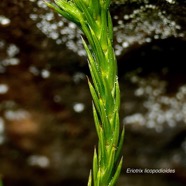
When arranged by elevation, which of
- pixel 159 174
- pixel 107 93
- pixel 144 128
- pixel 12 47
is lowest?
pixel 159 174

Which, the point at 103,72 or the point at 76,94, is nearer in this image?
the point at 103,72

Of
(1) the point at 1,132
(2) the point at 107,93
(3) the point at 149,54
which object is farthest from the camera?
(3) the point at 149,54

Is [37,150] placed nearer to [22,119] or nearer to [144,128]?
[22,119]

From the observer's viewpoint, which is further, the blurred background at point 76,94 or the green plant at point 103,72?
the blurred background at point 76,94

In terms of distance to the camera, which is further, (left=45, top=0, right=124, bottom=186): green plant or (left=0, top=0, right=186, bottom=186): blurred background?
(left=0, top=0, right=186, bottom=186): blurred background

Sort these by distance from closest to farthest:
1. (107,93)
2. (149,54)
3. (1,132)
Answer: (107,93) → (1,132) → (149,54)

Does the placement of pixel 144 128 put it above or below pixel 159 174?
above

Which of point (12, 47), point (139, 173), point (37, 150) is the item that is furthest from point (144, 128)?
point (12, 47)

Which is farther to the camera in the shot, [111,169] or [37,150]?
[37,150]
